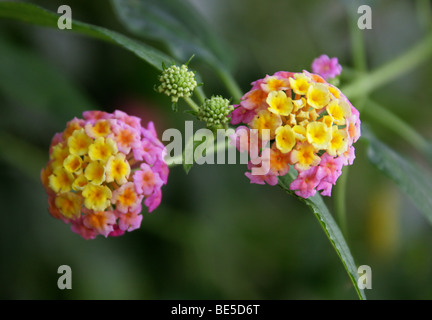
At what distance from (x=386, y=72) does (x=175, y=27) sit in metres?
0.58

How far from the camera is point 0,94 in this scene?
5.18ft

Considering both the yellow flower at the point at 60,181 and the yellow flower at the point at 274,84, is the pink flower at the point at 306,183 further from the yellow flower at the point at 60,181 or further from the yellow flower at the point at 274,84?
the yellow flower at the point at 60,181

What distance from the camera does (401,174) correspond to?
1.04 metres

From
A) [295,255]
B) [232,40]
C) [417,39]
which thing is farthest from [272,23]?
[295,255]

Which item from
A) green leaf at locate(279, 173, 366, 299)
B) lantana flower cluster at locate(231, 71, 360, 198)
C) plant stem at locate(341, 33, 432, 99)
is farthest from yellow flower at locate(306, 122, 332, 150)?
plant stem at locate(341, 33, 432, 99)

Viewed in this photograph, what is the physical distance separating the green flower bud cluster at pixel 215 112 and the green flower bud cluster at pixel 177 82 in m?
0.04

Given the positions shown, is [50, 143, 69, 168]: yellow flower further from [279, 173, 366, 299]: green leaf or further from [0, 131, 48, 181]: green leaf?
[0, 131, 48, 181]: green leaf

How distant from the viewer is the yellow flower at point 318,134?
2.55 ft

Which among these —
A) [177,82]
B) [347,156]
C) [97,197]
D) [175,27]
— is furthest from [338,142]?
[175,27]

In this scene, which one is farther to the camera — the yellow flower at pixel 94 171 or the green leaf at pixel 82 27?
the green leaf at pixel 82 27

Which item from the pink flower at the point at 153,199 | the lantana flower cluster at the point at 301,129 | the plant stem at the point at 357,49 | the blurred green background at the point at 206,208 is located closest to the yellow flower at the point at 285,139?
the lantana flower cluster at the point at 301,129

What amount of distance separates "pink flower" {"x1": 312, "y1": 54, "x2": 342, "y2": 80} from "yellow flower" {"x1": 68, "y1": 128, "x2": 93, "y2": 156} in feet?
1.44

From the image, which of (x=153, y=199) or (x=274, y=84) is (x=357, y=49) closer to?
(x=274, y=84)
